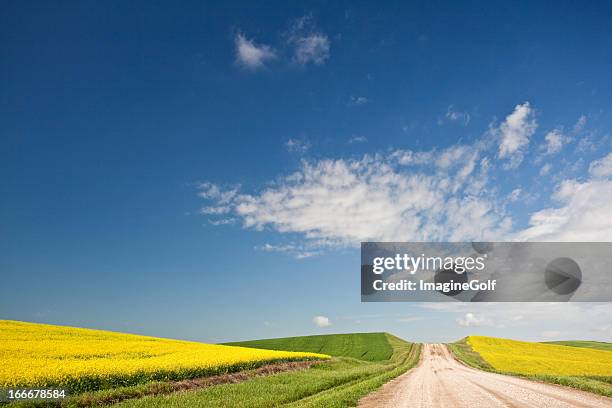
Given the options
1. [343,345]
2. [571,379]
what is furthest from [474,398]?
[343,345]

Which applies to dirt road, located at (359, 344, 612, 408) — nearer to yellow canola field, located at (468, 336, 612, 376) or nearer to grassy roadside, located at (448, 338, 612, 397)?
grassy roadside, located at (448, 338, 612, 397)

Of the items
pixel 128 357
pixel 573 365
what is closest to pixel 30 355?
pixel 128 357

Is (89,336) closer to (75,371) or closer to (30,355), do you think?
(30,355)

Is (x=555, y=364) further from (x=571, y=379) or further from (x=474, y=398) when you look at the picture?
(x=474, y=398)

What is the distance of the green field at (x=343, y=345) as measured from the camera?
62.9 m

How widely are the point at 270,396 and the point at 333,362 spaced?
25.0m

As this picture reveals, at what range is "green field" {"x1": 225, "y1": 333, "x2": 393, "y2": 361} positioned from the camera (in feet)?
206

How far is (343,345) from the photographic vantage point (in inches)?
2960

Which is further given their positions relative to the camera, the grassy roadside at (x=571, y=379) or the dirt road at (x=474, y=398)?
the grassy roadside at (x=571, y=379)

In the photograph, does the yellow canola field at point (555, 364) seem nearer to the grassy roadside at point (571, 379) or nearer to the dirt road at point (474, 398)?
the grassy roadside at point (571, 379)

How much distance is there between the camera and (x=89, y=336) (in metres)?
37.3

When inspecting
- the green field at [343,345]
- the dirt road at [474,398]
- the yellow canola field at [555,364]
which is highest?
the dirt road at [474,398]

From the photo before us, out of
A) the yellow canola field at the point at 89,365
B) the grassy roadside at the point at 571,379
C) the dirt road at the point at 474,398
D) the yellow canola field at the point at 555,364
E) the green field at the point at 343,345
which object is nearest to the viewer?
the dirt road at the point at 474,398

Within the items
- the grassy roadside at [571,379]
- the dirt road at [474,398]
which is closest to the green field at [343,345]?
the grassy roadside at [571,379]
